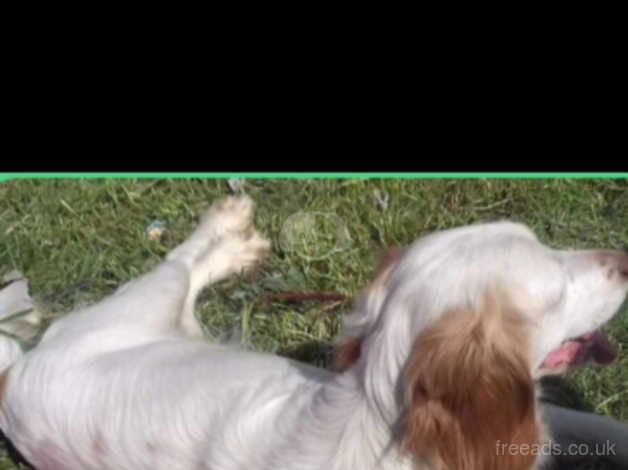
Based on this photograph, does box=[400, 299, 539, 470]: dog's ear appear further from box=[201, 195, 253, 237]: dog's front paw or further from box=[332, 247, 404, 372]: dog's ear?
box=[201, 195, 253, 237]: dog's front paw

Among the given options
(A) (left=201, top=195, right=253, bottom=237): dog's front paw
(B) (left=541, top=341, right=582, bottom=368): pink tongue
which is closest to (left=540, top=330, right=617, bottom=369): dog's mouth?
(B) (left=541, top=341, right=582, bottom=368): pink tongue

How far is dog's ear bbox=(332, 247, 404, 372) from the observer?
373 cm

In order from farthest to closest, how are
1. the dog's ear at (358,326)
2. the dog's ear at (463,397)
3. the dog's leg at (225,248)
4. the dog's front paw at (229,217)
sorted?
the dog's front paw at (229,217) → the dog's leg at (225,248) → the dog's ear at (358,326) → the dog's ear at (463,397)

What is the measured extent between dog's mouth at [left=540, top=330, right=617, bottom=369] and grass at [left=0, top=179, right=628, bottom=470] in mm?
1504

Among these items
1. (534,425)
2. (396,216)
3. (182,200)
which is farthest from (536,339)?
(182,200)

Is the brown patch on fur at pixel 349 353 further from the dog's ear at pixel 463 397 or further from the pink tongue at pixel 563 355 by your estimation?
the pink tongue at pixel 563 355

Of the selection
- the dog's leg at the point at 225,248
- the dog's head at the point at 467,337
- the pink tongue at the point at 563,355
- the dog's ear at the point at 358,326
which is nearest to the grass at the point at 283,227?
the dog's leg at the point at 225,248

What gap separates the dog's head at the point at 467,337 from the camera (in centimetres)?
340

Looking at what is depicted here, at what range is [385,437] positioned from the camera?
3.54 meters

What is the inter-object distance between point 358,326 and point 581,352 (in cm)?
84

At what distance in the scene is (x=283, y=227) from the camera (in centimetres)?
584

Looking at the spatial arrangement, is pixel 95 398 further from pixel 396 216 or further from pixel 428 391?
pixel 396 216

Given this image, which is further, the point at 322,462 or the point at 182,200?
the point at 182,200

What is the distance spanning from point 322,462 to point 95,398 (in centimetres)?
108
